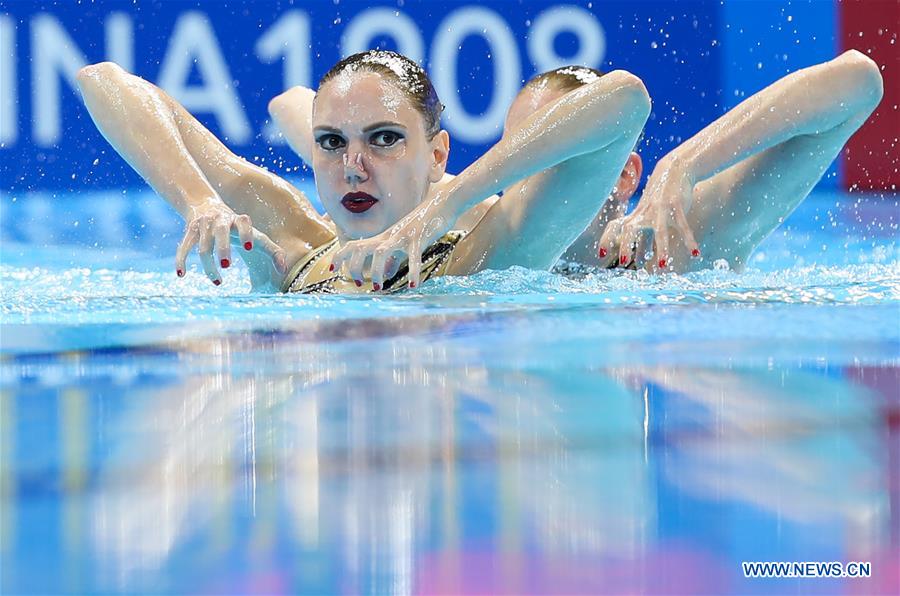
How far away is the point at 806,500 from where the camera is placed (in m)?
0.90

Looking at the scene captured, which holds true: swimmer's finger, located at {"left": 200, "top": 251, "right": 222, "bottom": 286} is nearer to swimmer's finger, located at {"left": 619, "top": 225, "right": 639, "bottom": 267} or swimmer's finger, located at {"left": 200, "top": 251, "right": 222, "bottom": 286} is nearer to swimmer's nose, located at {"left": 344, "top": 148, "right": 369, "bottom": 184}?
swimmer's nose, located at {"left": 344, "top": 148, "right": 369, "bottom": 184}

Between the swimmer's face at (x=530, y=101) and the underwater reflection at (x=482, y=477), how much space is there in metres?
1.52

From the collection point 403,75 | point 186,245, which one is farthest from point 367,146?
point 186,245

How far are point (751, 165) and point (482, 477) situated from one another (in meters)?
2.15

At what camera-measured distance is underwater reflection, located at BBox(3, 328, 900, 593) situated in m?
0.79

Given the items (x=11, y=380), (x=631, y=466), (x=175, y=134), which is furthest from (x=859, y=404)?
(x=175, y=134)

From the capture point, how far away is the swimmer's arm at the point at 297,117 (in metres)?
3.43

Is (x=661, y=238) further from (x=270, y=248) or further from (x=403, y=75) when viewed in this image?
(x=270, y=248)

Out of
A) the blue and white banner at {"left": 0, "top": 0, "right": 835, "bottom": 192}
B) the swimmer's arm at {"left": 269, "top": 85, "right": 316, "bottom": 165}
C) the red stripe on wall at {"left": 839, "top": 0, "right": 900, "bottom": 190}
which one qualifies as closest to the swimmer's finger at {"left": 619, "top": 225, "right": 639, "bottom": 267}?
the swimmer's arm at {"left": 269, "top": 85, "right": 316, "bottom": 165}

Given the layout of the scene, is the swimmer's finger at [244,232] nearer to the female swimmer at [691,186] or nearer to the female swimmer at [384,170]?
the female swimmer at [384,170]

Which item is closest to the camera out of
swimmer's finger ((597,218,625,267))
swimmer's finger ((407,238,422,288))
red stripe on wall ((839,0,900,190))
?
swimmer's finger ((407,238,422,288))

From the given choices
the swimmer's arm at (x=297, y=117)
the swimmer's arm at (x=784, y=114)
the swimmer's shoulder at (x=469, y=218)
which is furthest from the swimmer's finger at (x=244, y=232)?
the swimmer's arm at (x=297, y=117)

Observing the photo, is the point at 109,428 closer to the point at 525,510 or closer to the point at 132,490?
the point at 132,490

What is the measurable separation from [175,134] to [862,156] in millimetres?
3880
